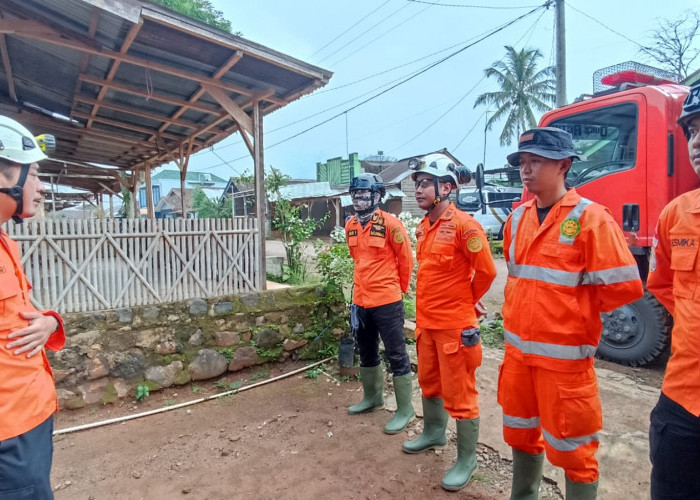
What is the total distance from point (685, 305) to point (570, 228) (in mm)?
573

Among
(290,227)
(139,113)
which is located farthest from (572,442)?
(139,113)

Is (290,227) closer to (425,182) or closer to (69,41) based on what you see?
(69,41)

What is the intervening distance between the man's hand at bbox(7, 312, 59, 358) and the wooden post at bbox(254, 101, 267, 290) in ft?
11.1

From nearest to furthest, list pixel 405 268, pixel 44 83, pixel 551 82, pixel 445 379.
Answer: pixel 445 379, pixel 405 268, pixel 44 83, pixel 551 82

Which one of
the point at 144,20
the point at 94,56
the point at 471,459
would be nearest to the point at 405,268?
the point at 471,459

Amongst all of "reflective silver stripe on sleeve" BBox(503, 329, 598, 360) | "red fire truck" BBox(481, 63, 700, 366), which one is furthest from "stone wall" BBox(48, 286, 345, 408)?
"reflective silver stripe on sleeve" BBox(503, 329, 598, 360)

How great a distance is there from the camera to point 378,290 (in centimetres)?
348

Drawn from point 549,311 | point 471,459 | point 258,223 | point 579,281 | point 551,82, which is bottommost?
point 471,459

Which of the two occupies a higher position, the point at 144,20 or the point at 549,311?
the point at 144,20

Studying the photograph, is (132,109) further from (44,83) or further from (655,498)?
(655,498)

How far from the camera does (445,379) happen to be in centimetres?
274

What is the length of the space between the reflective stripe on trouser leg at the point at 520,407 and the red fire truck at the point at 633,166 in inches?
115

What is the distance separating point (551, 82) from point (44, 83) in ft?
93.8

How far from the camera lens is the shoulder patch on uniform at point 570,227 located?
1.95 m
